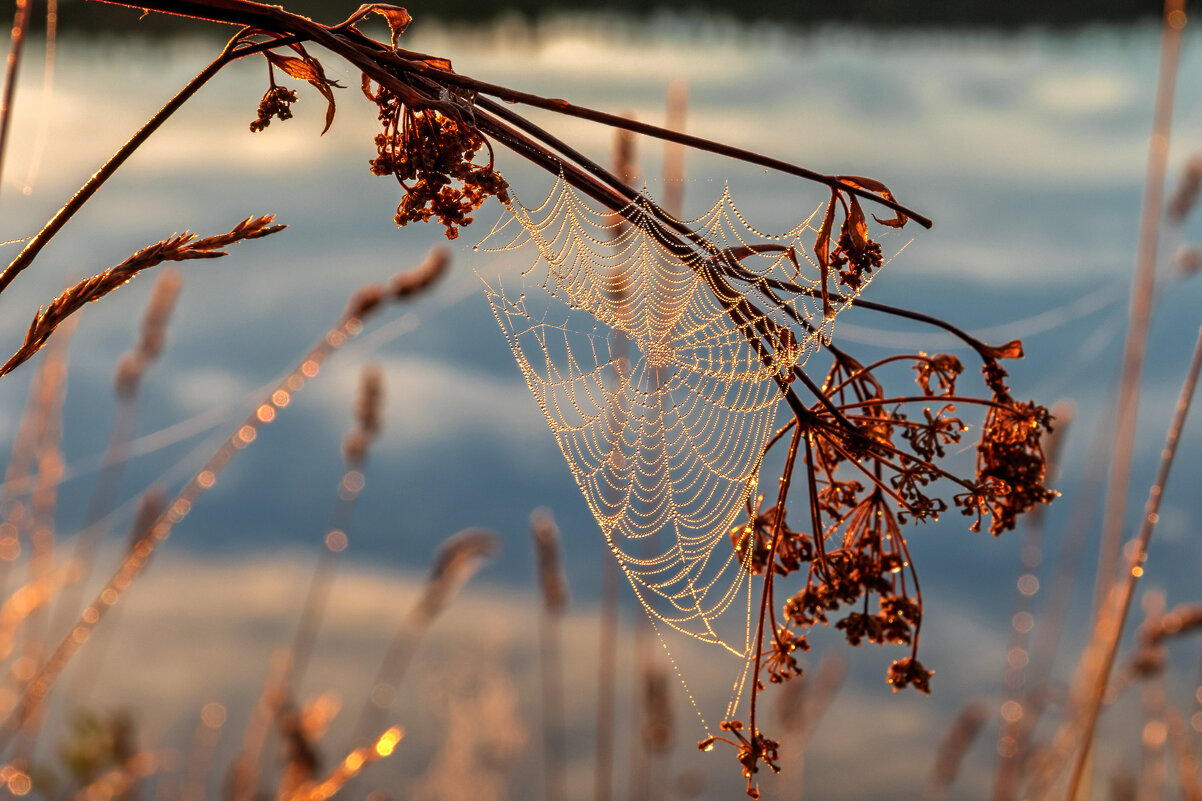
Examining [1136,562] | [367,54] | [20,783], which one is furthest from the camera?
[20,783]

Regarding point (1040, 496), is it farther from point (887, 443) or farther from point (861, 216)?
point (861, 216)

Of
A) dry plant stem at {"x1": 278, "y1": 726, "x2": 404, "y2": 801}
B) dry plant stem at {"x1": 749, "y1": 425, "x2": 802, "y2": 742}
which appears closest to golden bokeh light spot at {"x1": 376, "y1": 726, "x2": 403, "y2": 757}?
dry plant stem at {"x1": 278, "y1": 726, "x2": 404, "y2": 801}

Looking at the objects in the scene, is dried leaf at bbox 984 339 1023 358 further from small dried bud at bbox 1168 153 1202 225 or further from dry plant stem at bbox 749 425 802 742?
small dried bud at bbox 1168 153 1202 225

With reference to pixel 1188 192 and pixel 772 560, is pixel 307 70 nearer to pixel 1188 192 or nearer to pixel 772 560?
pixel 772 560

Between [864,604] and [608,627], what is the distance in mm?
2149

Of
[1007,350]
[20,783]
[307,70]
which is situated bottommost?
[20,783]

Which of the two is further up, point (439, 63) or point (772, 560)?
point (439, 63)

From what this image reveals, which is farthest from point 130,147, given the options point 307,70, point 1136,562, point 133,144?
point 1136,562

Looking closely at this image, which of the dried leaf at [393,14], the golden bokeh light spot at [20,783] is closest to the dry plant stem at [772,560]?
the dried leaf at [393,14]

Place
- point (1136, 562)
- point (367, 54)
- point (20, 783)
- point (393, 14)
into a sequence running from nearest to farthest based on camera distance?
point (367, 54)
point (393, 14)
point (1136, 562)
point (20, 783)

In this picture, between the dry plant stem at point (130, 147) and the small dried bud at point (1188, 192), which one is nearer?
the dry plant stem at point (130, 147)

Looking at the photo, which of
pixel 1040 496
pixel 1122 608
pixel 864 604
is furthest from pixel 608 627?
pixel 1040 496

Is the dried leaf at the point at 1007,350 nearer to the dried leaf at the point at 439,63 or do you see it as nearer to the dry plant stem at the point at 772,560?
the dry plant stem at the point at 772,560

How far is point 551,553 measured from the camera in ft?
14.1
